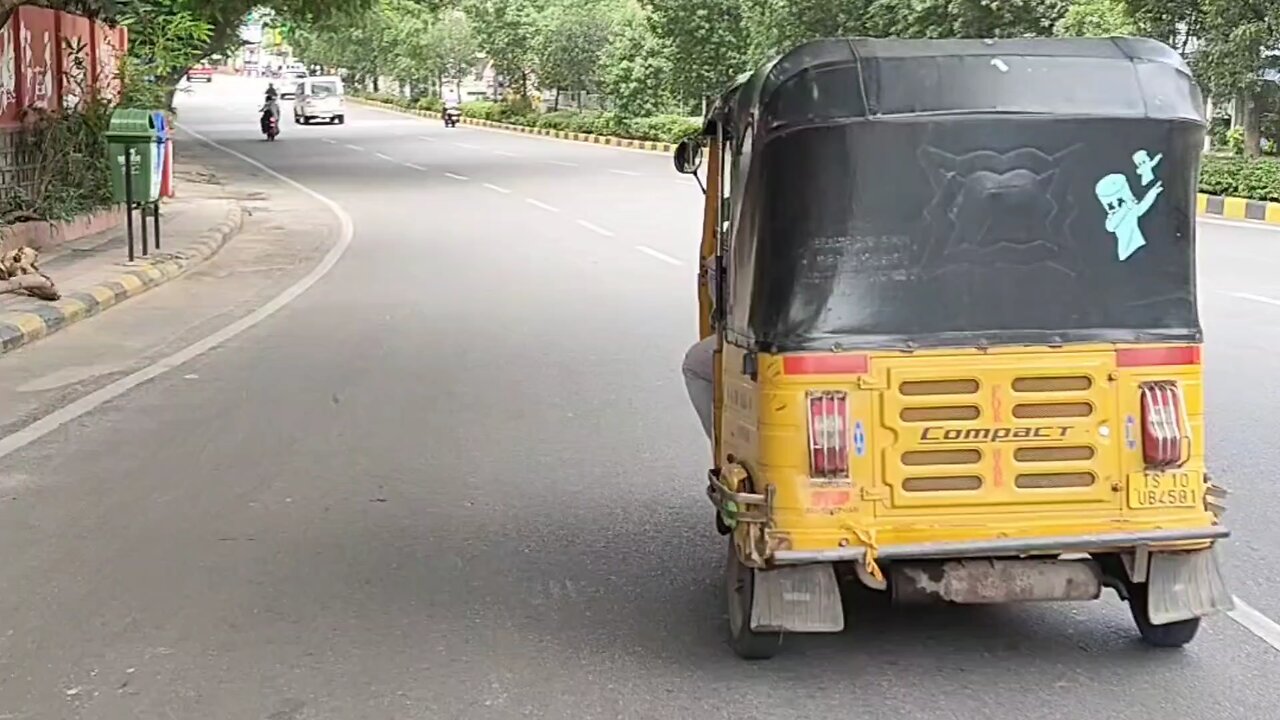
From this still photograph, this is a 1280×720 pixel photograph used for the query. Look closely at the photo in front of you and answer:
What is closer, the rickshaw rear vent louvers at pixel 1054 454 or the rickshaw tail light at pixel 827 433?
the rickshaw tail light at pixel 827 433

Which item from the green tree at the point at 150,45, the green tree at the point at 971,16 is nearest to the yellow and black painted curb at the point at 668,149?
the green tree at the point at 971,16

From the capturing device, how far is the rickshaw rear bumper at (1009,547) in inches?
170

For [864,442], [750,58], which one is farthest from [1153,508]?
[750,58]

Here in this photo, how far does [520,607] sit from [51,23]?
14402 mm

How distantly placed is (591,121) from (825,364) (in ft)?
142

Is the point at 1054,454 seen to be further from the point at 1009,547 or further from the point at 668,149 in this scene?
the point at 668,149

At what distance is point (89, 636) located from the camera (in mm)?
4902

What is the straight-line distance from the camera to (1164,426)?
14.4 feet

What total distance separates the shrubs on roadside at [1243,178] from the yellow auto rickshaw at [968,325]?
18.5 m

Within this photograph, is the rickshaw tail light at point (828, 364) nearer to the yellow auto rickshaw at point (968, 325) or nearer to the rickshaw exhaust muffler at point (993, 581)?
the yellow auto rickshaw at point (968, 325)

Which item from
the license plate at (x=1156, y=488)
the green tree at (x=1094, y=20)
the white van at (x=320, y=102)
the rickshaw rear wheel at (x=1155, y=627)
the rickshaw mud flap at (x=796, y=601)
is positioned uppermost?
the green tree at (x=1094, y=20)

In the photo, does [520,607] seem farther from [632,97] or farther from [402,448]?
[632,97]

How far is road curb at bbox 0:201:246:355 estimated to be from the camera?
1085 centimetres

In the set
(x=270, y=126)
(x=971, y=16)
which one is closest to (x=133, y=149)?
(x=971, y=16)
